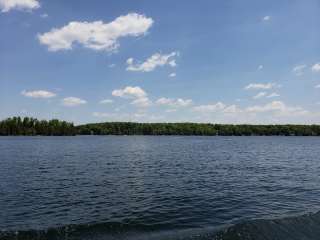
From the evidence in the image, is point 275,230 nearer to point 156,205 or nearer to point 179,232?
point 179,232

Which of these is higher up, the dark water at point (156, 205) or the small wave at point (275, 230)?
the small wave at point (275, 230)

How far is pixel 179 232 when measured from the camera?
19062 millimetres

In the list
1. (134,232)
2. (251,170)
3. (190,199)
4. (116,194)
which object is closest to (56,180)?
(116,194)

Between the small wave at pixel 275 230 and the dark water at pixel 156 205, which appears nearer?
the small wave at pixel 275 230

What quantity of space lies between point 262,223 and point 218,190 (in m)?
12.1

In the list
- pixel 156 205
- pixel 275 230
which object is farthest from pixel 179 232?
pixel 156 205

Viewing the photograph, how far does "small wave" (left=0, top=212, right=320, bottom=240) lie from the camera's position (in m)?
17.9

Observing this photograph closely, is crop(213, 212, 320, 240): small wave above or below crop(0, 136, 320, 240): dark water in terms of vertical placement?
above

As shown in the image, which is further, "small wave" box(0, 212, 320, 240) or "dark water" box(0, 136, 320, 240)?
"dark water" box(0, 136, 320, 240)

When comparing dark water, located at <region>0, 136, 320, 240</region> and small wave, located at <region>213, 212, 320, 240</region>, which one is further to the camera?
dark water, located at <region>0, 136, 320, 240</region>

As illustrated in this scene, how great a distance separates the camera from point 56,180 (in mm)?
37469

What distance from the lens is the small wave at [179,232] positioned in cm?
1792

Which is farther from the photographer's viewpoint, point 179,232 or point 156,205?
point 156,205

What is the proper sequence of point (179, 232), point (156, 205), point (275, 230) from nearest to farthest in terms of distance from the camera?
point (275, 230)
point (179, 232)
point (156, 205)
